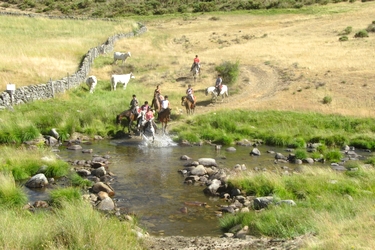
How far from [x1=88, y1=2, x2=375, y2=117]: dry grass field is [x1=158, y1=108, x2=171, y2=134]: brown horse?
18.4 ft

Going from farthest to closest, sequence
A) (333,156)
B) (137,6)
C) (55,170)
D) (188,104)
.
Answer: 1. (137,6)
2. (188,104)
3. (333,156)
4. (55,170)

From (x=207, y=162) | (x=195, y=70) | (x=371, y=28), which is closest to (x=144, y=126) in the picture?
(x=207, y=162)

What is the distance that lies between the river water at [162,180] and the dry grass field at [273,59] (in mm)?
8899

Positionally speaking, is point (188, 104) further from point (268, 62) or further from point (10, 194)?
point (10, 194)

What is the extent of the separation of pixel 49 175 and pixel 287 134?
45.8 feet

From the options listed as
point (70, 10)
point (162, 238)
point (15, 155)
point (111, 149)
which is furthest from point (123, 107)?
point (70, 10)

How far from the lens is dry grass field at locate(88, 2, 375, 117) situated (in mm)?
35156

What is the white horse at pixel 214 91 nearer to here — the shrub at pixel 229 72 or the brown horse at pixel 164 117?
the shrub at pixel 229 72

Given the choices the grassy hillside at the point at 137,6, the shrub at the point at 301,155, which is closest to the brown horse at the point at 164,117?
the shrub at the point at 301,155

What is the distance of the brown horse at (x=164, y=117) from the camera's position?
27.9 metres

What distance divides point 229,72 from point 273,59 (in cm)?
741

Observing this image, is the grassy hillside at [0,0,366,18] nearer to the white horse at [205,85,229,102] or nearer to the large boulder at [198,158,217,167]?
the white horse at [205,85,229,102]

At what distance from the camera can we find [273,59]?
4534cm

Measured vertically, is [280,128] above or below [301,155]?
below
